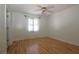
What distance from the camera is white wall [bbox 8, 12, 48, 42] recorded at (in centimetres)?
165

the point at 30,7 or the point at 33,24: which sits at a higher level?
the point at 30,7

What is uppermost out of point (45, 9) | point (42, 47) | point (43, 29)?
point (45, 9)

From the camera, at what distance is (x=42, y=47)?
169cm

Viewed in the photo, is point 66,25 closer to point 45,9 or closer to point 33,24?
point 45,9

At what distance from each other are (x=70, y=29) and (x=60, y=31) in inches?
6.3

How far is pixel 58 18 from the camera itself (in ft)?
5.64

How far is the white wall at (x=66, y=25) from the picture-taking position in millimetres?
1664

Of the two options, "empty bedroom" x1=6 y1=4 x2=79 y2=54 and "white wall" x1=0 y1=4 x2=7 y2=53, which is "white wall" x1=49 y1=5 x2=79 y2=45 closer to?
"empty bedroom" x1=6 y1=4 x2=79 y2=54

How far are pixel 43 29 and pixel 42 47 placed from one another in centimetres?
29

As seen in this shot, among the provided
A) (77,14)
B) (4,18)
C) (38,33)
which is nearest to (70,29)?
(77,14)

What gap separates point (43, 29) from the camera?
171 cm

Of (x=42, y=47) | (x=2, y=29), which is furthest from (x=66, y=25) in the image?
(x=2, y=29)

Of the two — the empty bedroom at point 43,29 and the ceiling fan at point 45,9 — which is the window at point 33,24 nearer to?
the empty bedroom at point 43,29
